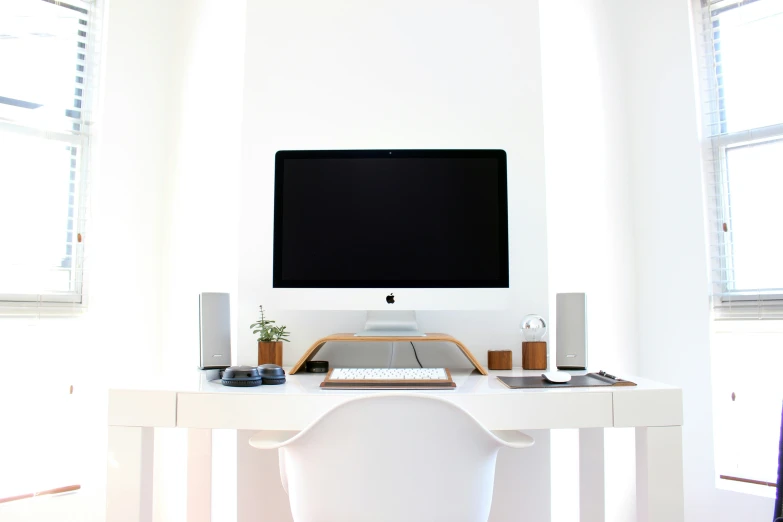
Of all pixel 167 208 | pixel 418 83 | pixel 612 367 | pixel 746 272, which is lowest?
pixel 612 367

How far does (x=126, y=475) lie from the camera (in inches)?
59.7

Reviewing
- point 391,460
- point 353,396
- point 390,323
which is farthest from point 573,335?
point 391,460

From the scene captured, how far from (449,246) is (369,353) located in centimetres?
54

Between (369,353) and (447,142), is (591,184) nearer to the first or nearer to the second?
(447,142)

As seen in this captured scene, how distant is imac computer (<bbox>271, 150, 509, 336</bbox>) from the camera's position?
6.23 feet

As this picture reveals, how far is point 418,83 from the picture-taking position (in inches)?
86.7

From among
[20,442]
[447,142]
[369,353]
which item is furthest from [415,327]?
[20,442]

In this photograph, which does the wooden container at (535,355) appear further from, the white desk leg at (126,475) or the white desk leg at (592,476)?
the white desk leg at (126,475)

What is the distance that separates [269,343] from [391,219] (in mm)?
640

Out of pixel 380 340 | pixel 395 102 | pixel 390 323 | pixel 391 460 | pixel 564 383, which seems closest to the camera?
pixel 391 460

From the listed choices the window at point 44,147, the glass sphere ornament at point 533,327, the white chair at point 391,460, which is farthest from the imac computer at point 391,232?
A: the window at point 44,147

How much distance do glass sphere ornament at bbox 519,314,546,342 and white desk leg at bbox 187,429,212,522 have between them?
1.21 metres

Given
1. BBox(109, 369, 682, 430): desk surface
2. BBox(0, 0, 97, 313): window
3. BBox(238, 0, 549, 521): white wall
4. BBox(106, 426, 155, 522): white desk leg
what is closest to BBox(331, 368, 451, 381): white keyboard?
BBox(109, 369, 682, 430): desk surface

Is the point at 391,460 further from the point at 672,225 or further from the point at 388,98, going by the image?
the point at 672,225
